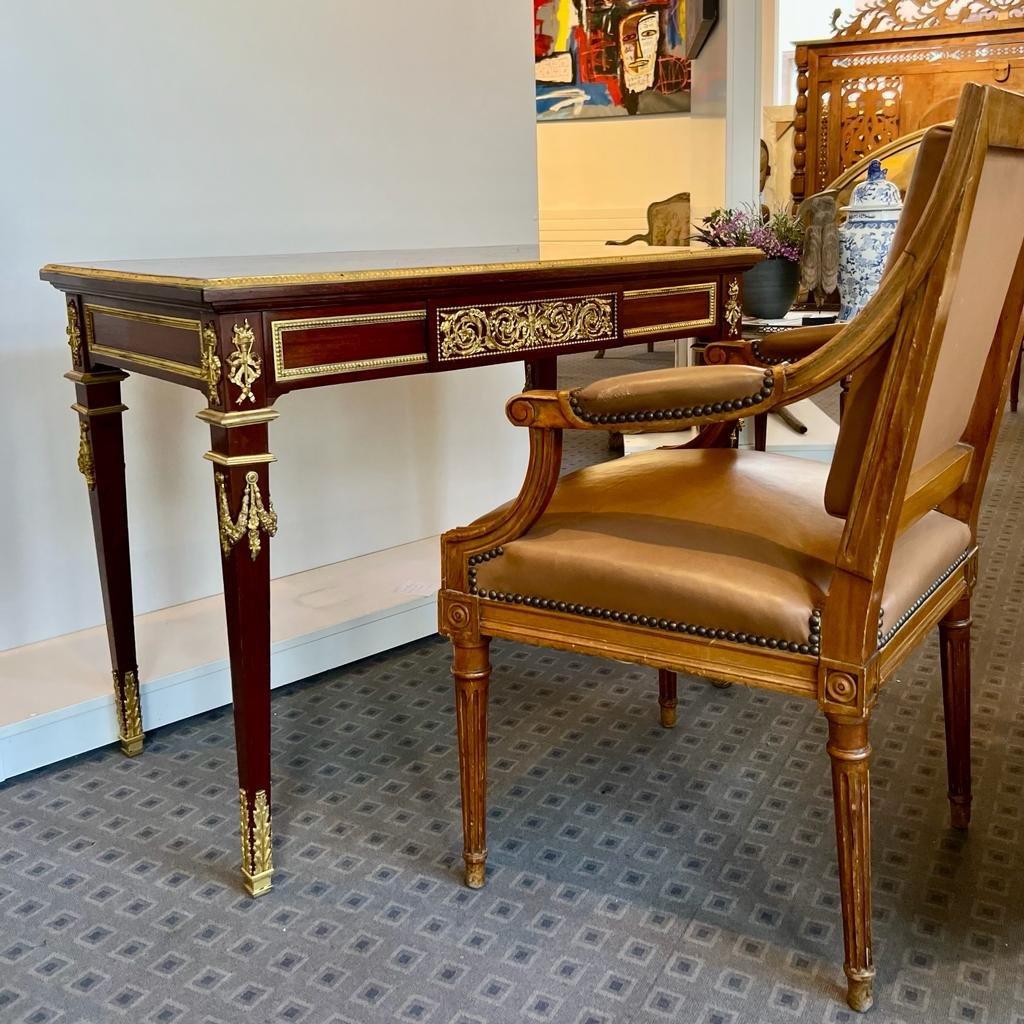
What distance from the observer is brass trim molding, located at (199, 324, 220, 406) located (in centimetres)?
153

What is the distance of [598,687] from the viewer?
249 cm

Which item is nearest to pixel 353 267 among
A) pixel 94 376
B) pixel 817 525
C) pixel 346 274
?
pixel 346 274

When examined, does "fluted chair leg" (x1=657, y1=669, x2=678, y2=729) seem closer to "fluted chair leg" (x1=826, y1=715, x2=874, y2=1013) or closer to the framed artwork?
"fluted chair leg" (x1=826, y1=715, x2=874, y2=1013)

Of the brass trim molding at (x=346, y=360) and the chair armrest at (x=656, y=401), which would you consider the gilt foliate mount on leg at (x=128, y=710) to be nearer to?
the brass trim molding at (x=346, y=360)

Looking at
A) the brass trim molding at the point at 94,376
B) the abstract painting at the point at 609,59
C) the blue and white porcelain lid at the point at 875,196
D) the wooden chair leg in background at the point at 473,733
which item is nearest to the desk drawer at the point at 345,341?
the wooden chair leg in background at the point at 473,733

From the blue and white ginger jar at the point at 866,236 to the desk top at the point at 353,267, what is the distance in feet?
3.60

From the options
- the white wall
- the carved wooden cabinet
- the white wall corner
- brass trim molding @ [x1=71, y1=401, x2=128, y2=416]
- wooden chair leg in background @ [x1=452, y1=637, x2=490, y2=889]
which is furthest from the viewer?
the carved wooden cabinet

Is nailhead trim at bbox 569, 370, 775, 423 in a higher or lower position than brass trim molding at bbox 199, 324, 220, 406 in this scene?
lower

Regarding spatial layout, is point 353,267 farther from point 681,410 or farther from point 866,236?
point 866,236

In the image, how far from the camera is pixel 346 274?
161 centimetres

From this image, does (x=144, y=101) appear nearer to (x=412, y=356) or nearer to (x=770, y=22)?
(x=412, y=356)

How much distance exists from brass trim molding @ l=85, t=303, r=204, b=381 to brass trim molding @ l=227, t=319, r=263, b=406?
0.18 ft

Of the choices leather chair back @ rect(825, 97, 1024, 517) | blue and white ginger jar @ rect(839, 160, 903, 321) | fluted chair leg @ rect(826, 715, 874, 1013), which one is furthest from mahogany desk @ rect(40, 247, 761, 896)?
blue and white ginger jar @ rect(839, 160, 903, 321)

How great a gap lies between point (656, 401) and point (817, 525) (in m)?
0.29
